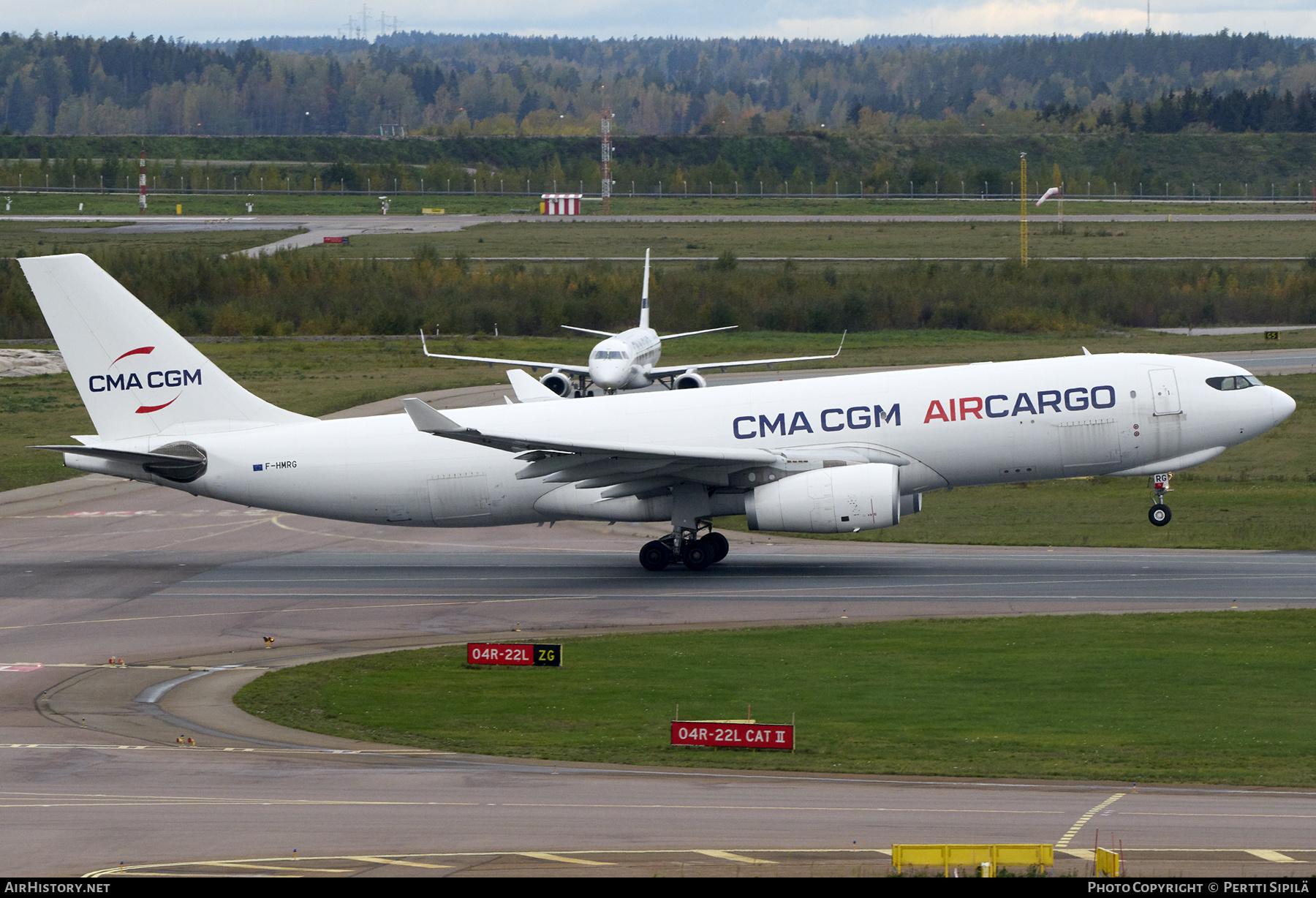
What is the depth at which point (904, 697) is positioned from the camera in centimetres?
2703

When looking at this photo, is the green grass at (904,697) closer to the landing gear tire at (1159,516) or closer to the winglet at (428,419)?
the winglet at (428,419)

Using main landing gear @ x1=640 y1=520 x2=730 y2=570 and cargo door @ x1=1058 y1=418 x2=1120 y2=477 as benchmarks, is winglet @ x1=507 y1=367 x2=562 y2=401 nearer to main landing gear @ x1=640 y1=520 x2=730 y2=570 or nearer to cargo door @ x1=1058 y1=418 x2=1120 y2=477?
main landing gear @ x1=640 y1=520 x2=730 y2=570

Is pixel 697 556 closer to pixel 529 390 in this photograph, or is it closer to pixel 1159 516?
pixel 529 390

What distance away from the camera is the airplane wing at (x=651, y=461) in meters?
37.7

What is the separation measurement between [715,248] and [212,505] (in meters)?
93.5

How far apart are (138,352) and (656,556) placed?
→ 1484 cm

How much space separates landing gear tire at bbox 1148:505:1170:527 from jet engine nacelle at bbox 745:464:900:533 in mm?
7531

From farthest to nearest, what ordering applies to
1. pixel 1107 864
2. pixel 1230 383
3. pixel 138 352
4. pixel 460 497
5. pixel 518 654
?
pixel 138 352 → pixel 460 497 → pixel 1230 383 → pixel 518 654 → pixel 1107 864

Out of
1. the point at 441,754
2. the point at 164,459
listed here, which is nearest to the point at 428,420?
the point at 164,459

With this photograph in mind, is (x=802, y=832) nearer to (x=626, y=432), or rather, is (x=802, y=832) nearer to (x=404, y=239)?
(x=626, y=432)

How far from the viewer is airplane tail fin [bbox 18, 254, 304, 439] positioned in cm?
3981

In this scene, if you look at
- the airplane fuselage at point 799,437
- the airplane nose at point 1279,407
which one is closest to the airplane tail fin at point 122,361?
the airplane fuselage at point 799,437

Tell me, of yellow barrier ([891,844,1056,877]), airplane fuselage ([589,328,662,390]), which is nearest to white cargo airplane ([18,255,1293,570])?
yellow barrier ([891,844,1056,877])
